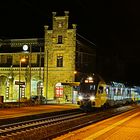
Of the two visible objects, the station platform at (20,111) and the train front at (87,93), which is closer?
the station platform at (20,111)

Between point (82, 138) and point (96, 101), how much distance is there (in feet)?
69.5

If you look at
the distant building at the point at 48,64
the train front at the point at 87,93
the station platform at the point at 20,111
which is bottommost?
the station platform at the point at 20,111

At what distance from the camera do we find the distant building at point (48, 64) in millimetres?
61919

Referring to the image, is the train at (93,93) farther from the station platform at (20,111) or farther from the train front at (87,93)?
the station platform at (20,111)

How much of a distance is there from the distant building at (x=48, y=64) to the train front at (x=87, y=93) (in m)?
22.1

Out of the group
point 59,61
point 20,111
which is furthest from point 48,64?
point 20,111

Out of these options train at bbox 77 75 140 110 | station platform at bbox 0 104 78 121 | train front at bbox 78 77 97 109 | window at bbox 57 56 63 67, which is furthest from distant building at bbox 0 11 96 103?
train front at bbox 78 77 97 109

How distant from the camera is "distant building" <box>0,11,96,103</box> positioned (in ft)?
203

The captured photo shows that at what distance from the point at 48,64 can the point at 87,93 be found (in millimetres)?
26055

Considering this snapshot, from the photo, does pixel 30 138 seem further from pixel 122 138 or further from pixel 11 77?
pixel 11 77

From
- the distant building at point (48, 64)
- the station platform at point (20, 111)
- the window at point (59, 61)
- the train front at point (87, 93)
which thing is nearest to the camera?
the station platform at point (20, 111)

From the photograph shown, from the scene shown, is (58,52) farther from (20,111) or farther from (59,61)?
(20,111)

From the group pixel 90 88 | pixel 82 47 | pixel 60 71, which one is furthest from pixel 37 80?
pixel 90 88

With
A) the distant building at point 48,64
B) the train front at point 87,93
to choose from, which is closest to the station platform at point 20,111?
the train front at point 87,93
